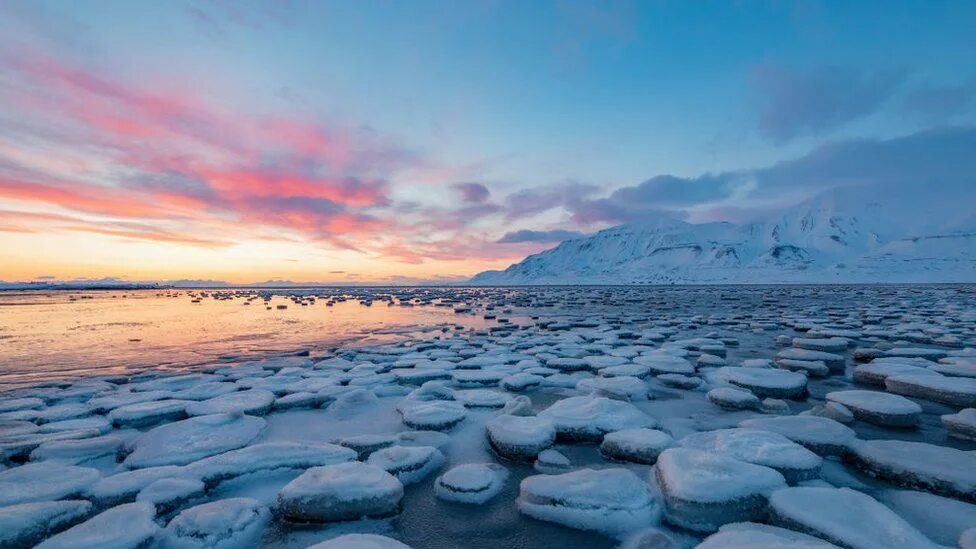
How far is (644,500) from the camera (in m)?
2.61

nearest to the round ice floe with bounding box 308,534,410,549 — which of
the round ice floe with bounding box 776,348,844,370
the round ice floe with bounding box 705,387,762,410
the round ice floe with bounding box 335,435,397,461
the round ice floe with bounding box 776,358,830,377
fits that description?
the round ice floe with bounding box 335,435,397,461

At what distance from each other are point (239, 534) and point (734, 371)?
587 centimetres

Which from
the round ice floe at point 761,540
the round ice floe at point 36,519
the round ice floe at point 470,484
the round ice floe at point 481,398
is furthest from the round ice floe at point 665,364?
the round ice floe at point 36,519

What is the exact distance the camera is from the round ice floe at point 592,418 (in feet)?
12.6

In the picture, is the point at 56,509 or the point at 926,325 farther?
the point at 926,325

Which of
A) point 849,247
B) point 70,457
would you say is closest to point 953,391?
point 70,457

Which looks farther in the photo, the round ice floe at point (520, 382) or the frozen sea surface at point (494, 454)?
the round ice floe at point (520, 382)

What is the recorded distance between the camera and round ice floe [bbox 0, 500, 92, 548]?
231 centimetres

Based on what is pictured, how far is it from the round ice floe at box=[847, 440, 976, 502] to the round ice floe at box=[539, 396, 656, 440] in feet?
4.97

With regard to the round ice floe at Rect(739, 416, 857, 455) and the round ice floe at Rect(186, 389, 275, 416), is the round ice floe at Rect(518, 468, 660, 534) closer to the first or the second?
the round ice floe at Rect(739, 416, 857, 455)

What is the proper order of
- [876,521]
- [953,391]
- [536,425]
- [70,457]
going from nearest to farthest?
[876,521] → [70,457] → [536,425] → [953,391]

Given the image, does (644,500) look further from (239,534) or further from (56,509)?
(56,509)

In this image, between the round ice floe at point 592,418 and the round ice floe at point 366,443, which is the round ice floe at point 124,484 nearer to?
the round ice floe at point 366,443

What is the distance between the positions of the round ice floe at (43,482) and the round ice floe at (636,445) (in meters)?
3.76
